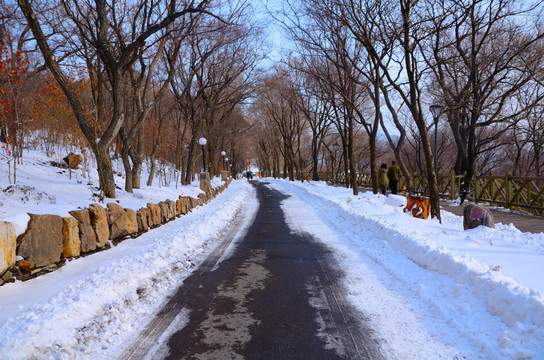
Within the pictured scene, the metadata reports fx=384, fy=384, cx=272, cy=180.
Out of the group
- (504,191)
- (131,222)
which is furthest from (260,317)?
(504,191)

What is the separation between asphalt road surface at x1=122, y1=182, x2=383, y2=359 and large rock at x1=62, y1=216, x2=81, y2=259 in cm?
187

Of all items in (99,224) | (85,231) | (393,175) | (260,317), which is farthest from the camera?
(393,175)

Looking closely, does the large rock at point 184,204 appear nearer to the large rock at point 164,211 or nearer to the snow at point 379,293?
the large rock at point 164,211

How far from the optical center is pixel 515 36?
1631cm

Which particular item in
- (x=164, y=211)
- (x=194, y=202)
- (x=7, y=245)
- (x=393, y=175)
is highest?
(x=393, y=175)

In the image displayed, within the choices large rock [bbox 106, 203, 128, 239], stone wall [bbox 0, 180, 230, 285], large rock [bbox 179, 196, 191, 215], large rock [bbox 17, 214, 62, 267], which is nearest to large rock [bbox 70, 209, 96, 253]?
stone wall [bbox 0, 180, 230, 285]

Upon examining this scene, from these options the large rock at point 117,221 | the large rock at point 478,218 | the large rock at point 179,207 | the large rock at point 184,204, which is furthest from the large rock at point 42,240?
the large rock at point 478,218

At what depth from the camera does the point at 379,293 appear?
15.6 feet

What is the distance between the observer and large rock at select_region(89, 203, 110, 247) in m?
6.58

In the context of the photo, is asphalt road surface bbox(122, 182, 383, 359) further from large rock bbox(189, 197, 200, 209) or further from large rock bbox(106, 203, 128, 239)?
large rock bbox(189, 197, 200, 209)

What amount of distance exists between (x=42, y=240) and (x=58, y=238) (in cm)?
34

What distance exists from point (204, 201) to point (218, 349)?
14.5 meters

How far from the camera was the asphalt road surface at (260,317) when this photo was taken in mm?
3289

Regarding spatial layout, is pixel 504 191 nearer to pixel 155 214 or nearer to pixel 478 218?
pixel 478 218
